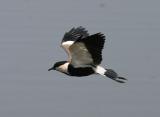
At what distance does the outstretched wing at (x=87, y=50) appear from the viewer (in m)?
6.15

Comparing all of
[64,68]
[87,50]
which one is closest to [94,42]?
[87,50]

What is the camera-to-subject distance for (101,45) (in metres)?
6.18

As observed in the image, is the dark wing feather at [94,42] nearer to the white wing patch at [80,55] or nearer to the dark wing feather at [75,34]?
the white wing patch at [80,55]

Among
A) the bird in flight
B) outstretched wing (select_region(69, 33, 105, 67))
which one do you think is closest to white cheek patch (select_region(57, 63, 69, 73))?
the bird in flight

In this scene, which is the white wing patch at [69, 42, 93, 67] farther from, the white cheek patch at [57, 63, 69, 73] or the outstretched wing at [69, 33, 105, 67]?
the white cheek patch at [57, 63, 69, 73]

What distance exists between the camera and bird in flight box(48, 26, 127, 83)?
616 cm

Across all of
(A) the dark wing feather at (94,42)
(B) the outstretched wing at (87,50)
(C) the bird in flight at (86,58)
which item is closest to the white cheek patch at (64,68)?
(C) the bird in flight at (86,58)

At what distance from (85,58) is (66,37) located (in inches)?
30.7

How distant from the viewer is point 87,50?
6.24 metres

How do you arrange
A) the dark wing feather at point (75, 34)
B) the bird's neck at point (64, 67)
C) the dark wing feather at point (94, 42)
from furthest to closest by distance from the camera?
the dark wing feather at point (75, 34)
the bird's neck at point (64, 67)
the dark wing feather at point (94, 42)

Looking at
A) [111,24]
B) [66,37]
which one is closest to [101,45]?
[66,37]

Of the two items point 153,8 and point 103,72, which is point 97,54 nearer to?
point 103,72

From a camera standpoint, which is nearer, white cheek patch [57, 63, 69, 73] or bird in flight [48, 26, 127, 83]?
bird in flight [48, 26, 127, 83]

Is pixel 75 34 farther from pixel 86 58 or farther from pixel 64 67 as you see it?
pixel 86 58
